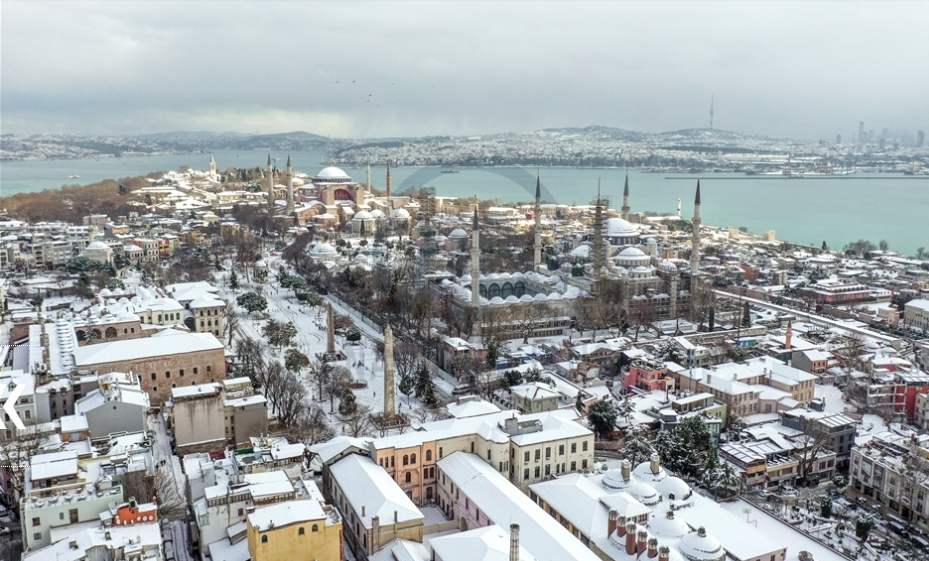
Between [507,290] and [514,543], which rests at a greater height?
[514,543]

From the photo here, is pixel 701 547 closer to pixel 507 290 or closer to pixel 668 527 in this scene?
pixel 668 527

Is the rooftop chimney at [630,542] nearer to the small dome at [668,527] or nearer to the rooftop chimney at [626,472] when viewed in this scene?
the small dome at [668,527]

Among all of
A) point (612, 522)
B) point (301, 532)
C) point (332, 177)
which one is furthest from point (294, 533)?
point (332, 177)

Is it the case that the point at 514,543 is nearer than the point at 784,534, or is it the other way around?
the point at 514,543

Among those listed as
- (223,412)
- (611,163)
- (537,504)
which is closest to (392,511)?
(537,504)

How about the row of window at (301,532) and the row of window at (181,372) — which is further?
the row of window at (181,372)

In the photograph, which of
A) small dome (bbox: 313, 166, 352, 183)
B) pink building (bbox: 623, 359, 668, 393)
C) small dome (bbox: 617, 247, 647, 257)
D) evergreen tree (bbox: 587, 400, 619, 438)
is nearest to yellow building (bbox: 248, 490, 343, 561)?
evergreen tree (bbox: 587, 400, 619, 438)

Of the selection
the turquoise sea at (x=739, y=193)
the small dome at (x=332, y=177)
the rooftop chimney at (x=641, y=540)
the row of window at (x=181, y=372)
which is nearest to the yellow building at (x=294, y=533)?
the rooftop chimney at (x=641, y=540)
